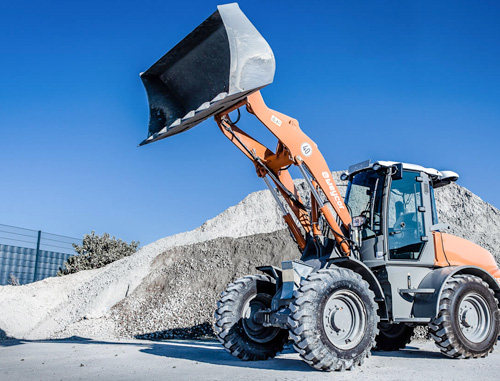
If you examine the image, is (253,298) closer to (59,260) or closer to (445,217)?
(445,217)

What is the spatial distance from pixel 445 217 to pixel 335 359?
2163 centimetres

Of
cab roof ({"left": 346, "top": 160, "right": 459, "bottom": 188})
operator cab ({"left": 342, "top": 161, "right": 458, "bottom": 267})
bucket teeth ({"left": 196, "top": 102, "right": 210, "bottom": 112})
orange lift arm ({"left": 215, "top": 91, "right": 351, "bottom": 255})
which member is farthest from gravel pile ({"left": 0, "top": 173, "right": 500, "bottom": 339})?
bucket teeth ({"left": 196, "top": 102, "right": 210, "bottom": 112})

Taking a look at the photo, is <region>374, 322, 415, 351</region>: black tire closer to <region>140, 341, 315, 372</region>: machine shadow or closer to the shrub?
<region>140, 341, 315, 372</region>: machine shadow

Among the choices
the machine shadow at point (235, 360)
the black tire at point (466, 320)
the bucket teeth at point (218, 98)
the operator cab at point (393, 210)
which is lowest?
the machine shadow at point (235, 360)

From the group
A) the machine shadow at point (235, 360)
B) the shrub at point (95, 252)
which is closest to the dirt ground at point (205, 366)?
the machine shadow at point (235, 360)

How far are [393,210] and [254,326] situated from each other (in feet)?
10.1

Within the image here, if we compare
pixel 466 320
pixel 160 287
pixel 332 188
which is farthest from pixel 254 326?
pixel 160 287

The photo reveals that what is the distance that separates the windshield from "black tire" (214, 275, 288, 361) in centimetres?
A: 195

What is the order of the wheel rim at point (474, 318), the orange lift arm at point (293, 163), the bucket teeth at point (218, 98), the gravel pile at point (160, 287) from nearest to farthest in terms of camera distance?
the bucket teeth at point (218, 98) → the orange lift arm at point (293, 163) → the wheel rim at point (474, 318) → the gravel pile at point (160, 287)

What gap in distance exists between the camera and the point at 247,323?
317 inches

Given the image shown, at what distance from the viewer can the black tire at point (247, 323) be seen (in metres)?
7.79

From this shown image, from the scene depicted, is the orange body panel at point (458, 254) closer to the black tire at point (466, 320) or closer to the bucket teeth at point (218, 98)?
the black tire at point (466, 320)

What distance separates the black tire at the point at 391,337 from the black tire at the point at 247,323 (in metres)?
2.26

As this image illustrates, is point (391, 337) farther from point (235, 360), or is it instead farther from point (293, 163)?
point (293, 163)
